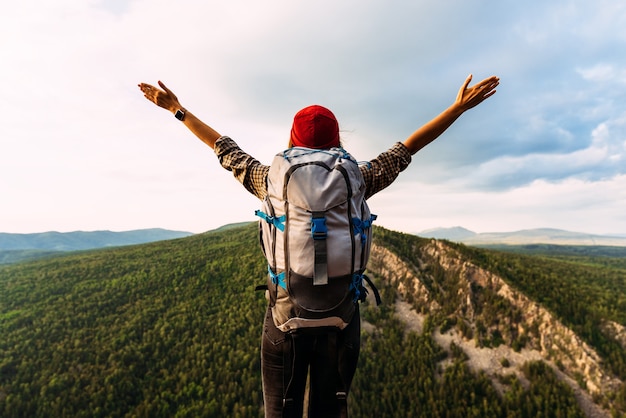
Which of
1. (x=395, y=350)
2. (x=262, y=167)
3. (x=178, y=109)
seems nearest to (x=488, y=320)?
(x=395, y=350)

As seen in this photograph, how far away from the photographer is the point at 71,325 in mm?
30344

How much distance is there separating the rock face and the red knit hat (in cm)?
2123

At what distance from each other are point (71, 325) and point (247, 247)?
20.4m

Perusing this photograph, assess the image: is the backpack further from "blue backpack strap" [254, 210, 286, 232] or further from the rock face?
the rock face

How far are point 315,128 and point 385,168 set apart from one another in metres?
0.91

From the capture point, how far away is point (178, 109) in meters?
3.76

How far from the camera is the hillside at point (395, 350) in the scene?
17656 millimetres

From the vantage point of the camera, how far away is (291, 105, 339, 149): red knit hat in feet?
10.0

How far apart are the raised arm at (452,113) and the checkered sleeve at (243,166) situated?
5.49 ft

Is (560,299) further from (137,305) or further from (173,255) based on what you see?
(173,255)

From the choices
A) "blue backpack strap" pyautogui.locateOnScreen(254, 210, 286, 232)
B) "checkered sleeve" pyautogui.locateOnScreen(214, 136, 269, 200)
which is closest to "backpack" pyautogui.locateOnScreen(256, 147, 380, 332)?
"blue backpack strap" pyautogui.locateOnScreen(254, 210, 286, 232)

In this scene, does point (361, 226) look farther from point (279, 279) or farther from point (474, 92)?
point (474, 92)

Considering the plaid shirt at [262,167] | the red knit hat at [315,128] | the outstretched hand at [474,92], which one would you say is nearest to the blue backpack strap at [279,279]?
the plaid shirt at [262,167]

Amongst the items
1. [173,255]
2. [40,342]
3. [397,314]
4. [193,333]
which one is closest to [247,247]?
[173,255]
